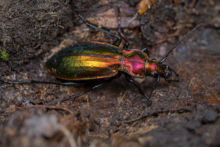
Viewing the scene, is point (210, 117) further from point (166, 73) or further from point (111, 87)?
point (111, 87)

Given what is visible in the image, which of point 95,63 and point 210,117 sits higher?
point 95,63

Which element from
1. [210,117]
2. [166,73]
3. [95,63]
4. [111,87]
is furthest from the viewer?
[111,87]

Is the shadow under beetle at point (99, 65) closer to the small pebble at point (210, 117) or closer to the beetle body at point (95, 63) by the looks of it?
the beetle body at point (95, 63)

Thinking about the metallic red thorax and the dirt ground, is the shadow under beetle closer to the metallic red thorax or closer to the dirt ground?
the metallic red thorax

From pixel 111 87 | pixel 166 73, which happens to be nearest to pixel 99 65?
pixel 111 87

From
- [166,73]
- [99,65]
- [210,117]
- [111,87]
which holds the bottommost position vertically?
[210,117]

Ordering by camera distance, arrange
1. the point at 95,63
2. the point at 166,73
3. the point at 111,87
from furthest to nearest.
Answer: the point at 111,87
the point at 166,73
the point at 95,63

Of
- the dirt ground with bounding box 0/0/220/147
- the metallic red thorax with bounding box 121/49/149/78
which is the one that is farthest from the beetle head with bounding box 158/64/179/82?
the metallic red thorax with bounding box 121/49/149/78

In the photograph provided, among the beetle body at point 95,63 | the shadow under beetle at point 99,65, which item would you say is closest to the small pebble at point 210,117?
the shadow under beetle at point 99,65

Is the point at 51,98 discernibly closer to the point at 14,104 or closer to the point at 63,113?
the point at 14,104
